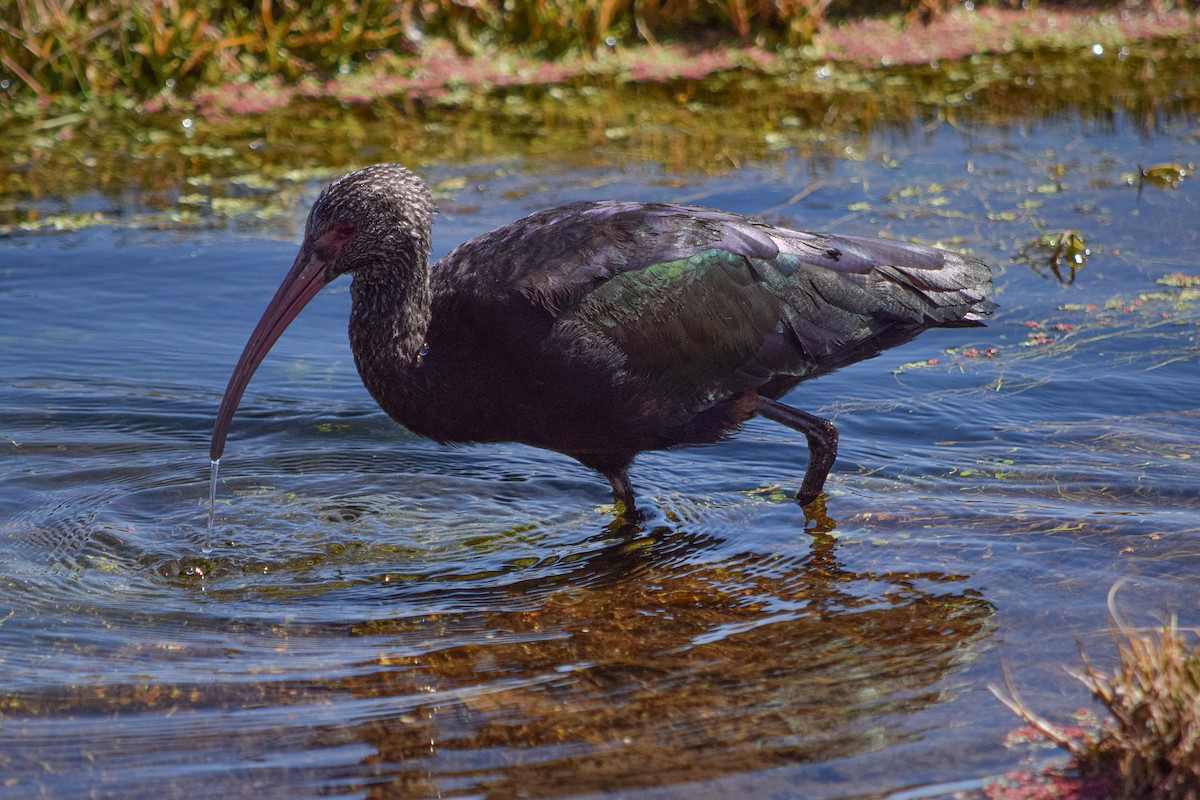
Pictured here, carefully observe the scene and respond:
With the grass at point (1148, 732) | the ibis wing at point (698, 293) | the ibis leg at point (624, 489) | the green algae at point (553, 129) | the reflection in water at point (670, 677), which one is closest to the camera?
the grass at point (1148, 732)

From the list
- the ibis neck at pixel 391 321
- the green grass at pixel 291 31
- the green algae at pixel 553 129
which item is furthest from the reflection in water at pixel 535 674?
the green grass at pixel 291 31

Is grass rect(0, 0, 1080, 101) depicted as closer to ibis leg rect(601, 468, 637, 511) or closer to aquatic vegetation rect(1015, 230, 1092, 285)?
aquatic vegetation rect(1015, 230, 1092, 285)

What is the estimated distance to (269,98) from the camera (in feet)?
31.3

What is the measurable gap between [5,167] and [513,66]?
3.57 metres

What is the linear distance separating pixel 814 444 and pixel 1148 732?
220 centimetres

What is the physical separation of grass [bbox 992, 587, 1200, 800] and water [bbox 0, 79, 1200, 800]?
0.88 feet

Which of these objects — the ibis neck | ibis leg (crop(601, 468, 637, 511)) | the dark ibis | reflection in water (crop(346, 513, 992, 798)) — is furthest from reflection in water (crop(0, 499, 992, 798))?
the ibis neck

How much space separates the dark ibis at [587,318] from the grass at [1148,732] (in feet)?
6.32

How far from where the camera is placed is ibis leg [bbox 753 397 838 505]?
5082mm

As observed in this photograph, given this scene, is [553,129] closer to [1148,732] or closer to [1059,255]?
[1059,255]

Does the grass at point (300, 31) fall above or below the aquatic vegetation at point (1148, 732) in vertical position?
above

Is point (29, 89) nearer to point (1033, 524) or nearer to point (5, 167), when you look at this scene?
point (5, 167)

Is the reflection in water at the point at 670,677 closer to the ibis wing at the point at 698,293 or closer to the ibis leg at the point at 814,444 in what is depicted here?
the ibis leg at the point at 814,444

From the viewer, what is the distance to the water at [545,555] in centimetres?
345
